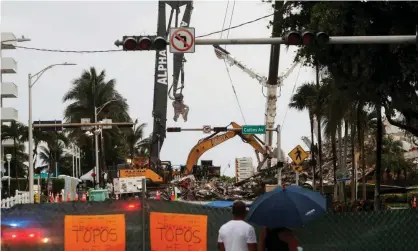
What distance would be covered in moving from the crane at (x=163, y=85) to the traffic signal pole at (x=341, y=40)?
95.3ft

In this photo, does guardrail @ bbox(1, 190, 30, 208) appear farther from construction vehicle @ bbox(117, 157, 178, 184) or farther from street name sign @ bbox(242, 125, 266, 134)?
street name sign @ bbox(242, 125, 266, 134)

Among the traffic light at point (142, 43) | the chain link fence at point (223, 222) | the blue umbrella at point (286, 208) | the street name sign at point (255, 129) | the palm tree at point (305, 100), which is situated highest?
the palm tree at point (305, 100)

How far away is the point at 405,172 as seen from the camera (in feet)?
212

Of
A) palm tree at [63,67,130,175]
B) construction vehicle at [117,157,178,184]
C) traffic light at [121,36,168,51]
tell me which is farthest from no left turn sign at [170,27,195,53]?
palm tree at [63,67,130,175]

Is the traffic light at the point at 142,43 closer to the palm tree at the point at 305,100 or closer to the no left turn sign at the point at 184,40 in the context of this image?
the no left turn sign at the point at 184,40

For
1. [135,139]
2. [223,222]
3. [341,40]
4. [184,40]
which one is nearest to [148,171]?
[184,40]

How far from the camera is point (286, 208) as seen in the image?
7.96 metres

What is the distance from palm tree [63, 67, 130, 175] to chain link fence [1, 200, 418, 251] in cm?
5806

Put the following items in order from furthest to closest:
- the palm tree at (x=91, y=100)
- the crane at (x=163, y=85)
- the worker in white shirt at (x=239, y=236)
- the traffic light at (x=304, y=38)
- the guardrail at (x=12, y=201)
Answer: the palm tree at (x=91, y=100) → the crane at (x=163, y=85) → the guardrail at (x=12, y=201) → the traffic light at (x=304, y=38) → the worker in white shirt at (x=239, y=236)

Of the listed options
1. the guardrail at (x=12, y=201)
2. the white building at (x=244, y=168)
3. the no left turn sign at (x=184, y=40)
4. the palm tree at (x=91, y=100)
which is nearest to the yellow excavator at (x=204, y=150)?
the guardrail at (x=12, y=201)

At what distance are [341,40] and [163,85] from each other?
3098 cm

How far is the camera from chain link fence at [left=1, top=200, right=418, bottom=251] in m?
10.2

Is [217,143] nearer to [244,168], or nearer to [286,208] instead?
[244,168]

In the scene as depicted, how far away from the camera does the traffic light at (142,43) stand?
15.8 m
